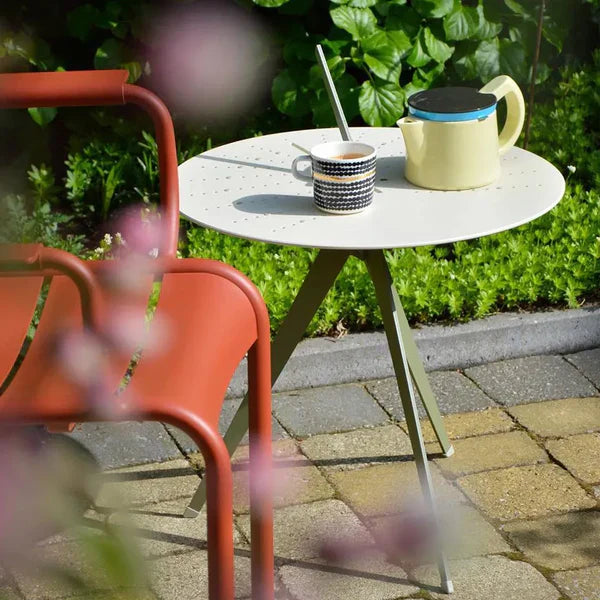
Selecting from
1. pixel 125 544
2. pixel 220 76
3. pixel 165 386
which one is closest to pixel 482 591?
pixel 165 386

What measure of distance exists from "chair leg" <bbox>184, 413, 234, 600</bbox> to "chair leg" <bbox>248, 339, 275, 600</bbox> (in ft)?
0.81

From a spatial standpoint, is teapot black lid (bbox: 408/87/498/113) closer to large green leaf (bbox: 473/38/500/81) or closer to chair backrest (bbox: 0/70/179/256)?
chair backrest (bbox: 0/70/179/256)

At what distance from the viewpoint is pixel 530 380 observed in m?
2.89

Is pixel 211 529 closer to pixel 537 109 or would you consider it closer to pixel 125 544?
pixel 125 544

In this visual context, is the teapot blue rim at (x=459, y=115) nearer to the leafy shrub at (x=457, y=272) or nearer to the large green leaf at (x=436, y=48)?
the leafy shrub at (x=457, y=272)

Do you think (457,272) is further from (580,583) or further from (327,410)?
(580,583)

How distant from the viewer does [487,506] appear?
2336 millimetres

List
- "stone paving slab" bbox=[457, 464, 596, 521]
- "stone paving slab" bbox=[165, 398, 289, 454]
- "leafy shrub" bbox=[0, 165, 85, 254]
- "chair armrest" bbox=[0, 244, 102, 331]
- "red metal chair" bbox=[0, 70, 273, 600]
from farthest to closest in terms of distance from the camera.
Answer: "leafy shrub" bbox=[0, 165, 85, 254] → "stone paving slab" bbox=[165, 398, 289, 454] → "stone paving slab" bbox=[457, 464, 596, 521] → "red metal chair" bbox=[0, 70, 273, 600] → "chair armrest" bbox=[0, 244, 102, 331]

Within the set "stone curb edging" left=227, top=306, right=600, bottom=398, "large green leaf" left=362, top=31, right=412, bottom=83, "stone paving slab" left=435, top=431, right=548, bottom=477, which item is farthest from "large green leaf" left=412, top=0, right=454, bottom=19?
"stone paving slab" left=435, top=431, right=548, bottom=477

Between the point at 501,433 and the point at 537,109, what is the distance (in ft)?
6.12

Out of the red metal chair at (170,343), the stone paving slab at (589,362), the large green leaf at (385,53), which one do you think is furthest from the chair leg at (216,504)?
the large green leaf at (385,53)

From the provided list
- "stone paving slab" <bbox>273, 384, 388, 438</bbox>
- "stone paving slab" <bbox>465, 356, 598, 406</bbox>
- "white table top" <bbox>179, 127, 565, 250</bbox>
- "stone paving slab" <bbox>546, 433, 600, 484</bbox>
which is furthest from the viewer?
"stone paving slab" <bbox>465, 356, 598, 406</bbox>

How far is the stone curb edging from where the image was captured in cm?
283

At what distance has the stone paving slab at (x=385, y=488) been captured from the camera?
2.35 m
